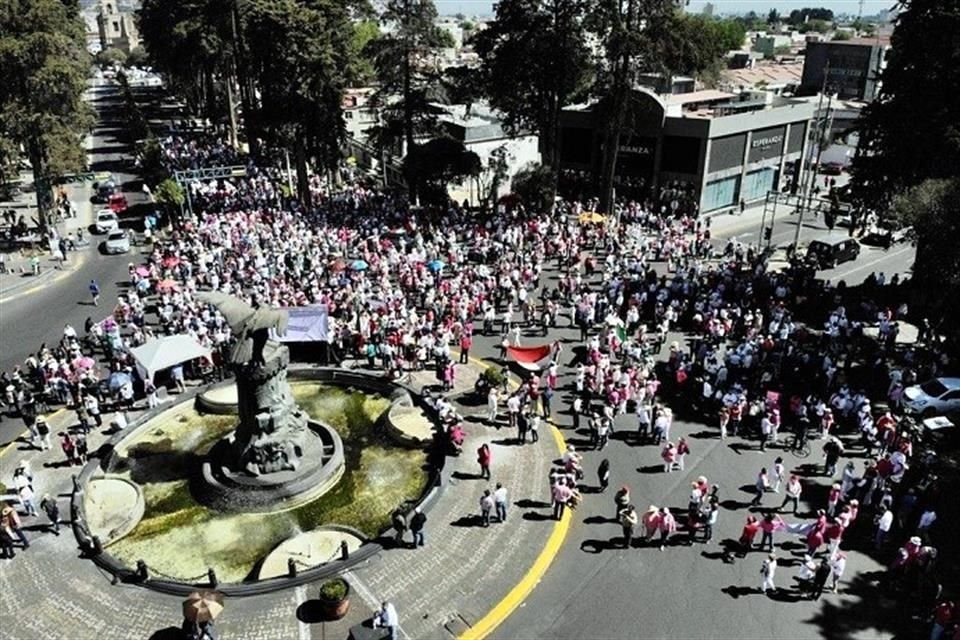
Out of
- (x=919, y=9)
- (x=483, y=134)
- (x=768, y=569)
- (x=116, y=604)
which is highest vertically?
(x=919, y=9)

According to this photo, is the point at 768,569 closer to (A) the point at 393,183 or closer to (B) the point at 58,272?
(B) the point at 58,272

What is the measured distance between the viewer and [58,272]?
3856cm

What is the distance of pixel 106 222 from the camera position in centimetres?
4488

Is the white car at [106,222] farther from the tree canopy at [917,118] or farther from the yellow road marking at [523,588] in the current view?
the tree canopy at [917,118]

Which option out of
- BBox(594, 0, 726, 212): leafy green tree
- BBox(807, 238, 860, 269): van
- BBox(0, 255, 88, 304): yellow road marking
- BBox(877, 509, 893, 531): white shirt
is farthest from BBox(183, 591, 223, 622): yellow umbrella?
BBox(594, 0, 726, 212): leafy green tree

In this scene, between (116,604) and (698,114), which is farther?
(698,114)

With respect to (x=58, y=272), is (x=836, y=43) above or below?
above

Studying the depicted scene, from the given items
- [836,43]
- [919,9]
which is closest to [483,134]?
[919,9]

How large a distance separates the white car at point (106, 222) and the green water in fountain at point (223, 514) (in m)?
25.5

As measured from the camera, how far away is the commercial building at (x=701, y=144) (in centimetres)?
4728

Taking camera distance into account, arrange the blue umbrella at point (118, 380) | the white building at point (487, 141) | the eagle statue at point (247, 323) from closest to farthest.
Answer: the eagle statue at point (247, 323)
the blue umbrella at point (118, 380)
the white building at point (487, 141)

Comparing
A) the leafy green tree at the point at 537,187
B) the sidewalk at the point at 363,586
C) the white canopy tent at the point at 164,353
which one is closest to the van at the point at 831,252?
the leafy green tree at the point at 537,187

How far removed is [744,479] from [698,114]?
34.3 meters

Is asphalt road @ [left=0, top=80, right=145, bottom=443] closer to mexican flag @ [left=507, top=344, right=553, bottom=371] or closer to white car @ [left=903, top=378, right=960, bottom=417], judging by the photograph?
mexican flag @ [left=507, top=344, right=553, bottom=371]
